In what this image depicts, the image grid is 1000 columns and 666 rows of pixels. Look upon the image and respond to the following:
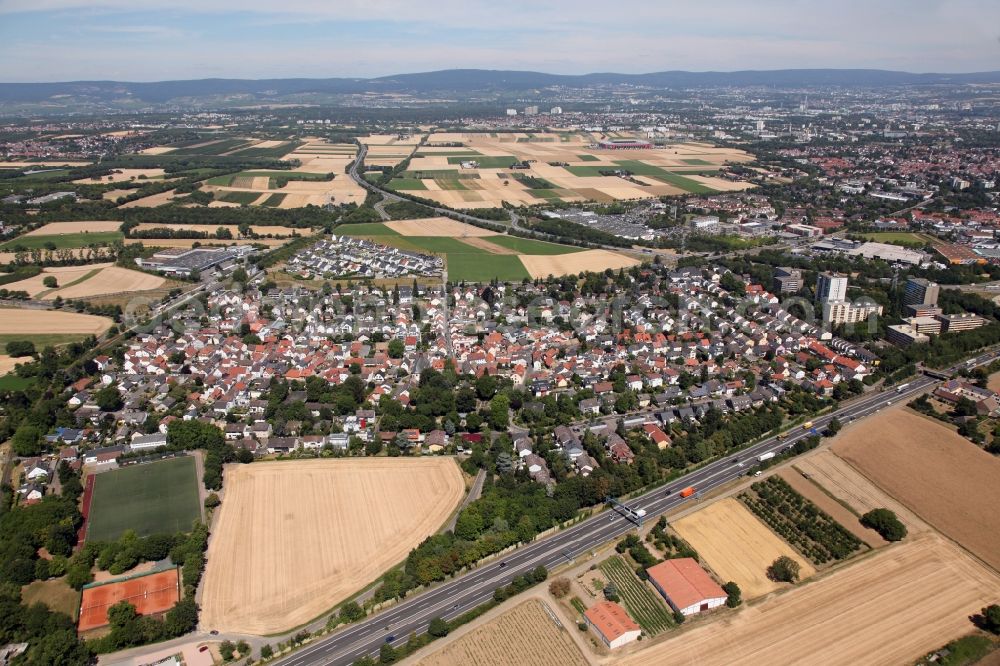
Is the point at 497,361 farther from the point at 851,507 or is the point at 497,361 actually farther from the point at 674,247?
the point at 674,247

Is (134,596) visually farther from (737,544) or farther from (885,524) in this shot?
(885,524)

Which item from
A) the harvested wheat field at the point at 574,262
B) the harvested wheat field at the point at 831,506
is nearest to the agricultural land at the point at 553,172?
the harvested wheat field at the point at 574,262

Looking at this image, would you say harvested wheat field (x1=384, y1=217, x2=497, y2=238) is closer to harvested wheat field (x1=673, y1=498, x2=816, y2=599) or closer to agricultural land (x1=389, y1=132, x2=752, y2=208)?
A: agricultural land (x1=389, y1=132, x2=752, y2=208)

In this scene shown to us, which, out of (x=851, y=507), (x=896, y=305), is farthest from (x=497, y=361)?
(x=896, y=305)

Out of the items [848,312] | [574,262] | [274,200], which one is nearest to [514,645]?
[848,312]

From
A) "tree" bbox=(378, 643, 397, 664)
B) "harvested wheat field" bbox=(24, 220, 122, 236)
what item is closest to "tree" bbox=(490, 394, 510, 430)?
"tree" bbox=(378, 643, 397, 664)
